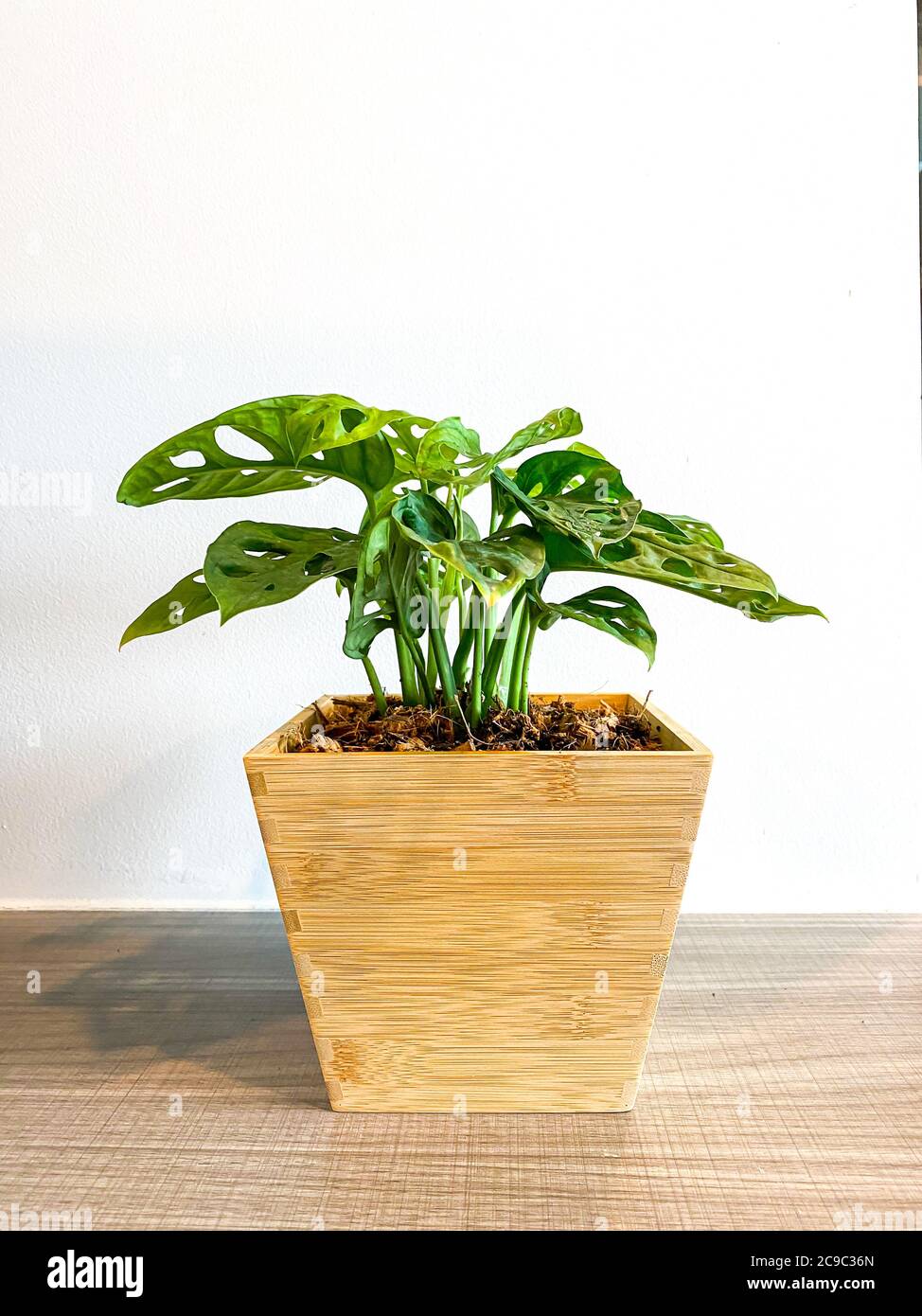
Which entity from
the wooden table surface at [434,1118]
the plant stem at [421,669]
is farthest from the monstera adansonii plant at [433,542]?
the wooden table surface at [434,1118]

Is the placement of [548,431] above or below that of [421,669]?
above

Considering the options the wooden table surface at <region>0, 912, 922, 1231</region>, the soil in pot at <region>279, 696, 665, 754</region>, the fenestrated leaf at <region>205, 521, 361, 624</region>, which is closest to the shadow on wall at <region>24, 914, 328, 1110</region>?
the wooden table surface at <region>0, 912, 922, 1231</region>

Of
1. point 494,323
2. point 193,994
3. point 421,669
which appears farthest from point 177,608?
point 494,323

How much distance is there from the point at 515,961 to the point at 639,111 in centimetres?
100

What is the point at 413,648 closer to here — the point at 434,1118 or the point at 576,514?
the point at 576,514

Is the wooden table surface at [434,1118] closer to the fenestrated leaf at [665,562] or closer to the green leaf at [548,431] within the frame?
the fenestrated leaf at [665,562]

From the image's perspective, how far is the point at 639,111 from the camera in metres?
1.25

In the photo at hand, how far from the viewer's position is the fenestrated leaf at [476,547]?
69 cm

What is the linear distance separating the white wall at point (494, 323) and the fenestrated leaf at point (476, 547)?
0.54 metres

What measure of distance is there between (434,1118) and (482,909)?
0.61 feet

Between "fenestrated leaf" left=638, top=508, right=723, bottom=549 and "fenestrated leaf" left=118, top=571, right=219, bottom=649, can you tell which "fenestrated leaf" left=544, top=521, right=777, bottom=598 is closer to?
"fenestrated leaf" left=638, top=508, right=723, bottom=549

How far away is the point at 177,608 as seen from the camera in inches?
33.9
